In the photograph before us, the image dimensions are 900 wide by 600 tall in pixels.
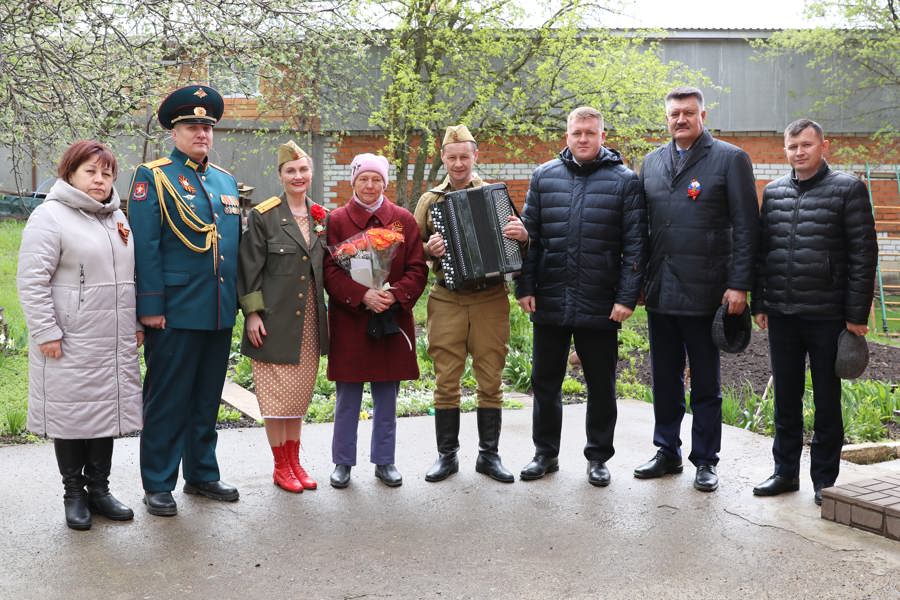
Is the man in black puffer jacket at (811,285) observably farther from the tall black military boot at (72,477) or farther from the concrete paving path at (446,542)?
the tall black military boot at (72,477)

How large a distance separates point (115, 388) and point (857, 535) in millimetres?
3765

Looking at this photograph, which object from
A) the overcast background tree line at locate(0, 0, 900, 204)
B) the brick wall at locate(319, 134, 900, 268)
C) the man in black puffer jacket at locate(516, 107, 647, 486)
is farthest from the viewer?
the brick wall at locate(319, 134, 900, 268)

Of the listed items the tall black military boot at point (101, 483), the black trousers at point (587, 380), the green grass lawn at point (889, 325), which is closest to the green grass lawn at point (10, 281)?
the tall black military boot at point (101, 483)

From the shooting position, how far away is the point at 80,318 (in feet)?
14.6

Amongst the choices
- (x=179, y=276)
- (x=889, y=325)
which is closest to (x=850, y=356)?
(x=179, y=276)

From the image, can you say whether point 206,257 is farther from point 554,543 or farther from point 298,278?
point 554,543

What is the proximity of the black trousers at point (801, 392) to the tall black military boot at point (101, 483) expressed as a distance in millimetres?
3611

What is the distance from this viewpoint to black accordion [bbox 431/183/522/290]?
17.4 ft

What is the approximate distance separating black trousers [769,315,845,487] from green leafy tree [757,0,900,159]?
13879 mm

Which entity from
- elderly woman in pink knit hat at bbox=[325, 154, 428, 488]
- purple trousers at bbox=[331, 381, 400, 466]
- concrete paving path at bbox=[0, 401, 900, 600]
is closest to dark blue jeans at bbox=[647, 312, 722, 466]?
concrete paving path at bbox=[0, 401, 900, 600]

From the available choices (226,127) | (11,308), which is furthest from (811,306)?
(226,127)

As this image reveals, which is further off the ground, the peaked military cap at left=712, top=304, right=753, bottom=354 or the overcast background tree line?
the overcast background tree line

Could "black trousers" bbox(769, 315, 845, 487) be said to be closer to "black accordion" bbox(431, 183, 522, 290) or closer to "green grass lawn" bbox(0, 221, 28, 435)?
"black accordion" bbox(431, 183, 522, 290)

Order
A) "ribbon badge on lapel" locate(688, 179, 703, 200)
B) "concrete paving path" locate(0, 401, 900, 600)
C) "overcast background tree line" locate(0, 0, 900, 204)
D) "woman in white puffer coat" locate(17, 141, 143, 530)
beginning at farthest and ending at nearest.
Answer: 1. "overcast background tree line" locate(0, 0, 900, 204)
2. "ribbon badge on lapel" locate(688, 179, 703, 200)
3. "woman in white puffer coat" locate(17, 141, 143, 530)
4. "concrete paving path" locate(0, 401, 900, 600)
